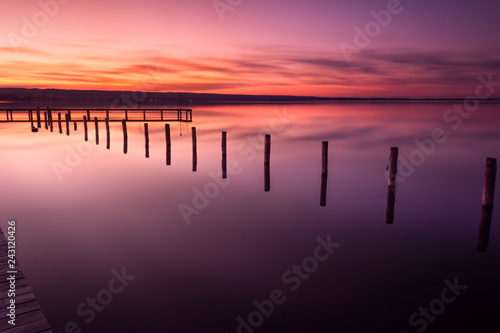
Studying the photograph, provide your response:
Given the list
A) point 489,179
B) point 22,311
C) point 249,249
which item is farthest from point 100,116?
point 489,179

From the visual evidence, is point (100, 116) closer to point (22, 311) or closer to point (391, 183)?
point (391, 183)

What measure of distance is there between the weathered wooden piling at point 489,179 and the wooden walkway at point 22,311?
8728mm

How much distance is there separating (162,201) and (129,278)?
5.63m

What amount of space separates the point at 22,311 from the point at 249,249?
5187 millimetres

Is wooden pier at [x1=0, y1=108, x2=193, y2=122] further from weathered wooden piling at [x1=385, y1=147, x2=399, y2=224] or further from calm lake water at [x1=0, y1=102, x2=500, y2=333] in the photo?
weathered wooden piling at [x1=385, y1=147, x2=399, y2=224]

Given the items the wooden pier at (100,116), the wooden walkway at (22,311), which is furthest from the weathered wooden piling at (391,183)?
the wooden pier at (100,116)

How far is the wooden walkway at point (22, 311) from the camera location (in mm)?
4434

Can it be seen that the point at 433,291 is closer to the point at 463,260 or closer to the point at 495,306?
the point at 495,306

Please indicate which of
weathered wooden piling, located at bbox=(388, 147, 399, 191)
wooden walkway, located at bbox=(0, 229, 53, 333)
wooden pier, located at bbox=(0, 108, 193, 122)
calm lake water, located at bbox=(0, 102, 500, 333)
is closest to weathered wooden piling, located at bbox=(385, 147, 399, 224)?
weathered wooden piling, located at bbox=(388, 147, 399, 191)

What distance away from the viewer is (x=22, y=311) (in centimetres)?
476

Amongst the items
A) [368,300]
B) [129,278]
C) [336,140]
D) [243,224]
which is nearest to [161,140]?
[336,140]

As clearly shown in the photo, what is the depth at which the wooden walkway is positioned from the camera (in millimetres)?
4434

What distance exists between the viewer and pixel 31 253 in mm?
8383

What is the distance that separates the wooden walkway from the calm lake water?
1026 millimetres
